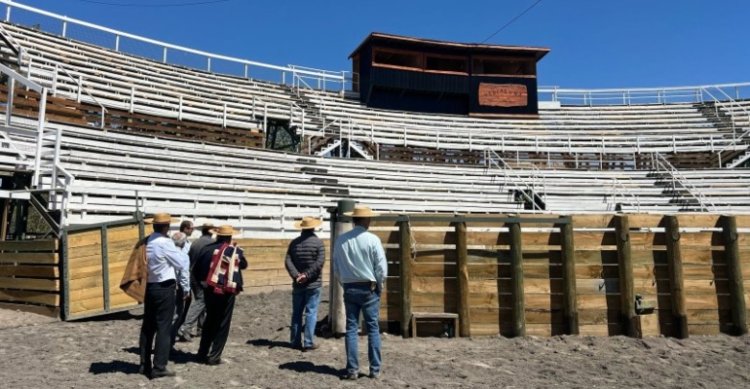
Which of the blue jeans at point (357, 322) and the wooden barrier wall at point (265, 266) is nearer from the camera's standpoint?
the blue jeans at point (357, 322)

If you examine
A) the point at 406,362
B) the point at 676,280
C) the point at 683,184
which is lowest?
the point at 406,362

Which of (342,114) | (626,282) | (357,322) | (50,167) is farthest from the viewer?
(342,114)

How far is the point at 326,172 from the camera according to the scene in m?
18.4

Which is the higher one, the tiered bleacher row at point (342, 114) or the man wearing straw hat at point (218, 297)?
the tiered bleacher row at point (342, 114)

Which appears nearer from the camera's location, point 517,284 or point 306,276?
point 306,276

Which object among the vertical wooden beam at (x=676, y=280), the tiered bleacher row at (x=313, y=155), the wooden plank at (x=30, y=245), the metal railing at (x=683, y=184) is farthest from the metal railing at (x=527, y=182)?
the wooden plank at (x=30, y=245)

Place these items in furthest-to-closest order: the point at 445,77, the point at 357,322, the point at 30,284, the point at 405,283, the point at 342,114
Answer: the point at 445,77 → the point at 342,114 → the point at 30,284 → the point at 405,283 → the point at 357,322

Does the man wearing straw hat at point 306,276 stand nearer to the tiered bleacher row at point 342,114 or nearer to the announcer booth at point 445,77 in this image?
the tiered bleacher row at point 342,114

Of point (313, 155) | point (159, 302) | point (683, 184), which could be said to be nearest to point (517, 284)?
point (159, 302)

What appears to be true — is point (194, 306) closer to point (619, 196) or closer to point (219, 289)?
point (219, 289)

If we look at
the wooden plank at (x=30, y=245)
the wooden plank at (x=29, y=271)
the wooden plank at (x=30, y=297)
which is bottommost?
the wooden plank at (x=30, y=297)

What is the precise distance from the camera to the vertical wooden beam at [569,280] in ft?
21.1

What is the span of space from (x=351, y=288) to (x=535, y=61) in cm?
3037

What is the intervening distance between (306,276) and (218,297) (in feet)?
3.55
